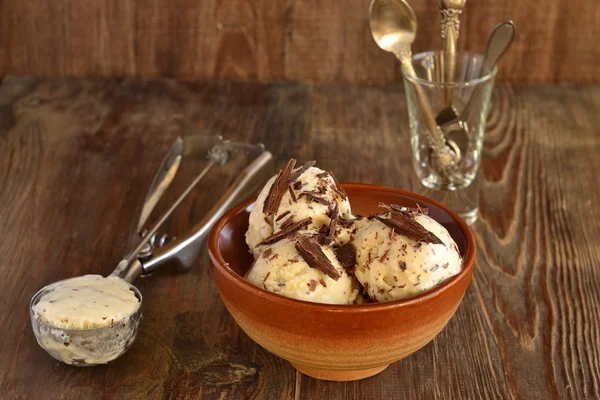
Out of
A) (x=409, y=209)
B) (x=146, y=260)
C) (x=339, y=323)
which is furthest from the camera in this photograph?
(x=146, y=260)

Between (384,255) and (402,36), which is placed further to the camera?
(402,36)

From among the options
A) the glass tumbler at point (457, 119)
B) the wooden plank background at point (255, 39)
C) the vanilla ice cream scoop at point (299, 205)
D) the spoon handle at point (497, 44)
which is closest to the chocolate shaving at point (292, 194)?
the vanilla ice cream scoop at point (299, 205)

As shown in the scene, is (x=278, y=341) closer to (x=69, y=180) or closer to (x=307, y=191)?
(x=307, y=191)

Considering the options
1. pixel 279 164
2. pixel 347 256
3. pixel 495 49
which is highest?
pixel 495 49

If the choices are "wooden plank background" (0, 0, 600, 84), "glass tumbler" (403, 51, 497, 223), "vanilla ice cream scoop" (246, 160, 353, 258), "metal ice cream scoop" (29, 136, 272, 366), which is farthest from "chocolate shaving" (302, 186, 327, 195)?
"wooden plank background" (0, 0, 600, 84)

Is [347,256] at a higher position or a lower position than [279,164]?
higher

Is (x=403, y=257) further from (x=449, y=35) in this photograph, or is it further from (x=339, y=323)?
(x=449, y=35)

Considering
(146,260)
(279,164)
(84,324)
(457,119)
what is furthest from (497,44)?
(84,324)
